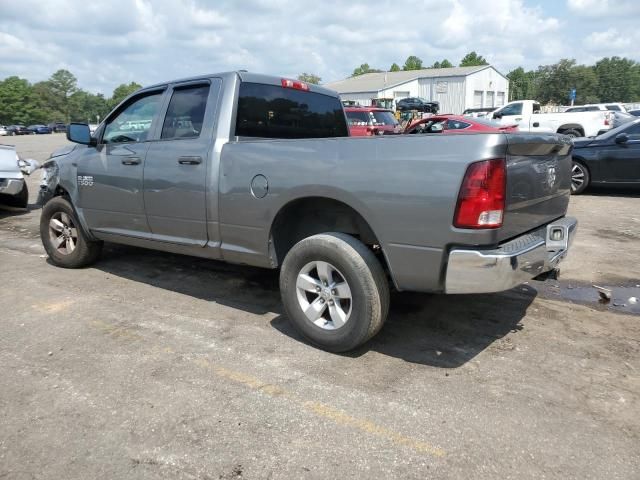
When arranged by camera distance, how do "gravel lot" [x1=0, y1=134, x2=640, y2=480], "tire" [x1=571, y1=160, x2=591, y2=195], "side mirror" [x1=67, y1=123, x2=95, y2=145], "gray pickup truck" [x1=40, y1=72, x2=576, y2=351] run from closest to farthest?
"gravel lot" [x1=0, y1=134, x2=640, y2=480], "gray pickup truck" [x1=40, y1=72, x2=576, y2=351], "side mirror" [x1=67, y1=123, x2=95, y2=145], "tire" [x1=571, y1=160, x2=591, y2=195]

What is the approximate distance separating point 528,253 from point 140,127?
3564 mm

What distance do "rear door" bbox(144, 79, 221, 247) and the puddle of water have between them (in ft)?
10.4

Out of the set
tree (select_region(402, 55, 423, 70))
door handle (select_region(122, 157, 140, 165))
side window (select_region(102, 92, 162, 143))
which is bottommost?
door handle (select_region(122, 157, 140, 165))

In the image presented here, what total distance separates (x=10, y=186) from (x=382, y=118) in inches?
447

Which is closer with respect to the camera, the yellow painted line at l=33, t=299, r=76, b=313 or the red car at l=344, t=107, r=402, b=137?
the yellow painted line at l=33, t=299, r=76, b=313

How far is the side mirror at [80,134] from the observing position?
5.03 metres

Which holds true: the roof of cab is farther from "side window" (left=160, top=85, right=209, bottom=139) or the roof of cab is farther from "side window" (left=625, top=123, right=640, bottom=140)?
"side window" (left=625, top=123, right=640, bottom=140)

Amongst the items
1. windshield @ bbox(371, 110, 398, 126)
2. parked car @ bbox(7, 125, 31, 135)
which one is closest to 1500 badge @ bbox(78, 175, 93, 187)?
windshield @ bbox(371, 110, 398, 126)

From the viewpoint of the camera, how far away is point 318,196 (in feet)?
11.3

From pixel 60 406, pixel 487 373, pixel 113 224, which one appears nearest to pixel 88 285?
pixel 113 224

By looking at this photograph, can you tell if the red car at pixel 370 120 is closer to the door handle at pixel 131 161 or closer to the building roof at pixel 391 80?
the door handle at pixel 131 161

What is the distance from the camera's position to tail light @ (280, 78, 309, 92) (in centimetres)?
464

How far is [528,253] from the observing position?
3074mm

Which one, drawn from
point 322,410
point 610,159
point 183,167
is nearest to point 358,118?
point 610,159
